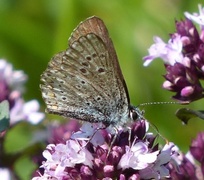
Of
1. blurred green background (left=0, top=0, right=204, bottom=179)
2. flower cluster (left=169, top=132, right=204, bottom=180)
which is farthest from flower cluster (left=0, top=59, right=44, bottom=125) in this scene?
blurred green background (left=0, top=0, right=204, bottom=179)

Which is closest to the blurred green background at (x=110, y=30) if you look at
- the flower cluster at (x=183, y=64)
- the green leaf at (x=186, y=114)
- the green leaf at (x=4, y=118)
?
the flower cluster at (x=183, y=64)

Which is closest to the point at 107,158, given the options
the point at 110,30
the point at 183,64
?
the point at 183,64

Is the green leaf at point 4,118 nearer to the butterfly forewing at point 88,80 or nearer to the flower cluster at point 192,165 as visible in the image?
the butterfly forewing at point 88,80

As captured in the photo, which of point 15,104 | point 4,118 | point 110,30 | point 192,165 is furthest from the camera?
point 110,30

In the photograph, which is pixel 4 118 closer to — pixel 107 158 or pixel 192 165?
pixel 107 158

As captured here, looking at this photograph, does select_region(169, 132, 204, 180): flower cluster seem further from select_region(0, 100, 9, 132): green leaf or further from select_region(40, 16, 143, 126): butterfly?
select_region(0, 100, 9, 132): green leaf

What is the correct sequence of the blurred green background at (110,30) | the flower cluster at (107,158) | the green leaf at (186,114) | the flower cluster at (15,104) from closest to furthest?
the flower cluster at (107,158) → the green leaf at (186,114) → the flower cluster at (15,104) → the blurred green background at (110,30)

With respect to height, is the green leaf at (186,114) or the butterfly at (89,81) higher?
the butterfly at (89,81)
